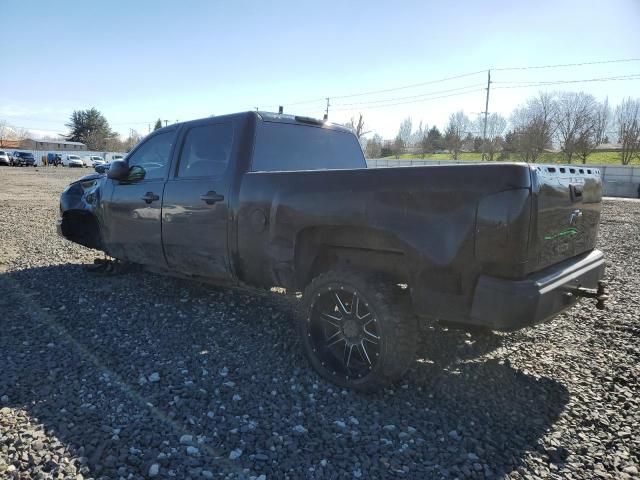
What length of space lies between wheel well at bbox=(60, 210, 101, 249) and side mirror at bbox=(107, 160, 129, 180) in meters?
1.33

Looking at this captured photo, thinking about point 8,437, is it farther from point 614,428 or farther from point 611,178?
point 611,178

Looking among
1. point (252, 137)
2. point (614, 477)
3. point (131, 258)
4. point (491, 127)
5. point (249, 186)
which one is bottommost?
point (614, 477)

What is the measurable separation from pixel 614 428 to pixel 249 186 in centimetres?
302

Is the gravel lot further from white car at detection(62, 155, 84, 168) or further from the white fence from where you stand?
white car at detection(62, 155, 84, 168)

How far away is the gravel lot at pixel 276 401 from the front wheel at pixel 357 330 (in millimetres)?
159

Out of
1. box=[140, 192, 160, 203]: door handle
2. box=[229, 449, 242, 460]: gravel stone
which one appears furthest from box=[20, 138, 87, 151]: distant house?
box=[229, 449, 242, 460]: gravel stone

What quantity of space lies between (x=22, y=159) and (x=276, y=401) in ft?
193

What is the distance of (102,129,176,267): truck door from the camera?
477 cm

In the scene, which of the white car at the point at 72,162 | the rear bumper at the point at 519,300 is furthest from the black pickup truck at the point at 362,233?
the white car at the point at 72,162

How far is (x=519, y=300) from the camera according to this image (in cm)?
249

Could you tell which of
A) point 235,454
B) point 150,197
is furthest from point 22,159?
point 235,454

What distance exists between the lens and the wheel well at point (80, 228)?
6.15 meters

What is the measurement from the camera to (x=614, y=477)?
2355 mm

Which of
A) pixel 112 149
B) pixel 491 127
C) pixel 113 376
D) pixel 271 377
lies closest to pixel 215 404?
pixel 271 377
